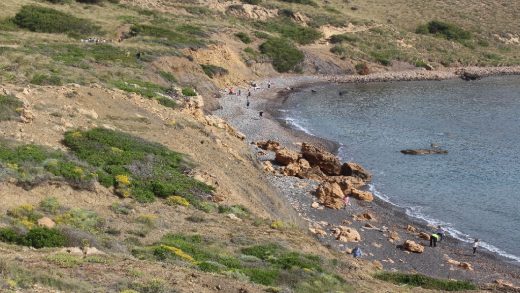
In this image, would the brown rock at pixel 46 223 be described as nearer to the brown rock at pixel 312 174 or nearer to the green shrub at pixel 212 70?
the brown rock at pixel 312 174

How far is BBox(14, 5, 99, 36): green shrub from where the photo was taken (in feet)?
237

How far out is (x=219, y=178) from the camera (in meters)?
30.7

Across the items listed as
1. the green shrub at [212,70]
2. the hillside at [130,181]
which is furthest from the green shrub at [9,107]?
the green shrub at [212,70]

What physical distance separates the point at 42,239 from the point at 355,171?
3039cm

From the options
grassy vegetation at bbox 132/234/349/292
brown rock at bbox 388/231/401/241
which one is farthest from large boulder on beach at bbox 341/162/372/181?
grassy vegetation at bbox 132/234/349/292

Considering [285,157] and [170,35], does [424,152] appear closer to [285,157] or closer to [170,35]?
[285,157]

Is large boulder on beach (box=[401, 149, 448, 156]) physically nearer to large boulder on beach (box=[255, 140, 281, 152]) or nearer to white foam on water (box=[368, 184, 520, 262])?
large boulder on beach (box=[255, 140, 281, 152])

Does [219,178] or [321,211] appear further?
[321,211]

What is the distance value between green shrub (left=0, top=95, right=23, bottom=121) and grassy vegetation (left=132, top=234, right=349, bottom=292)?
12037 millimetres

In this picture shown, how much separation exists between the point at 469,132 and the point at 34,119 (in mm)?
46238

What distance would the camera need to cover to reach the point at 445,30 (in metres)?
121

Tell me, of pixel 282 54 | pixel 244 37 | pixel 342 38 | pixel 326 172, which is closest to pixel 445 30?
pixel 342 38

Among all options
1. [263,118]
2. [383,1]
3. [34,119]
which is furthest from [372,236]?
[383,1]

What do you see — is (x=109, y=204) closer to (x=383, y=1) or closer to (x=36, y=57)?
(x=36, y=57)
